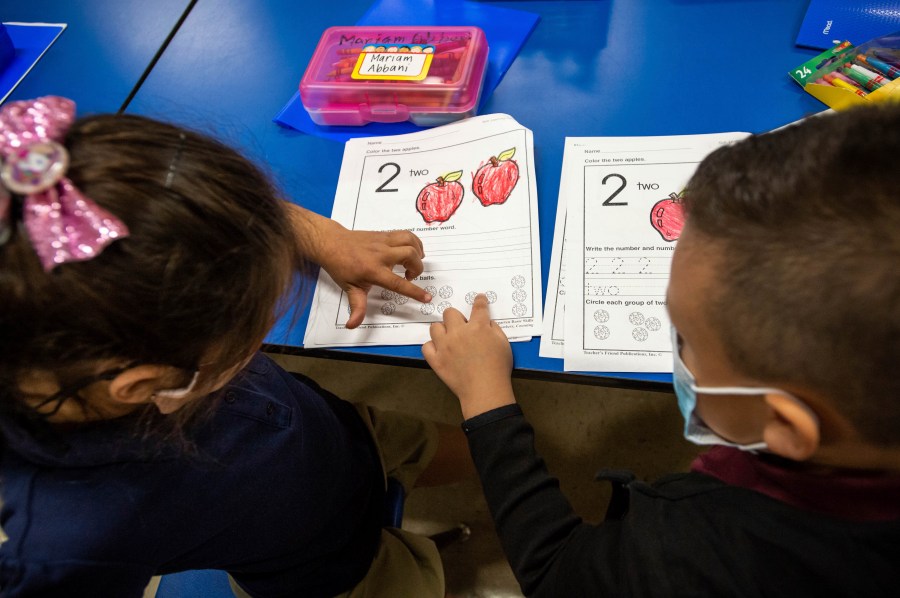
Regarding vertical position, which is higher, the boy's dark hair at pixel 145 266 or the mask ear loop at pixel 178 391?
the boy's dark hair at pixel 145 266

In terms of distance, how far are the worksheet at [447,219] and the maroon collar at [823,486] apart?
0.83ft

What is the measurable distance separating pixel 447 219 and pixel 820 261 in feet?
1.55

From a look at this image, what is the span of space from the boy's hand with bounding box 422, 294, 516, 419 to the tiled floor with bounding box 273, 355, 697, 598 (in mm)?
653

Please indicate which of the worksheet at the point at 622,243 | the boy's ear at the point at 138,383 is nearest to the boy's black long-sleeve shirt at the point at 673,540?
the worksheet at the point at 622,243

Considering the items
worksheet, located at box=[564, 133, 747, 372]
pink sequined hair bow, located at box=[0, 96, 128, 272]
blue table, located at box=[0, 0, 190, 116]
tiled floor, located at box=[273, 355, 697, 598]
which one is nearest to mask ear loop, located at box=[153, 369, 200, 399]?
pink sequined hair bow, located at box=[0, 96, 128, 272]

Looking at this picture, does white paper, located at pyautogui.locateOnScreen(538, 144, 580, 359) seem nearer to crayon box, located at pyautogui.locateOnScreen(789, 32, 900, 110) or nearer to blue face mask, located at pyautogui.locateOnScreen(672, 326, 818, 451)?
blue face mask, located at pyautogui.locateOnScreen(672, 326, 818, 451)

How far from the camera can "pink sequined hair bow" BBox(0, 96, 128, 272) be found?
34 cm

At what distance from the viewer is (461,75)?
812mm

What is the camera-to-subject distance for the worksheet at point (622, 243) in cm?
61

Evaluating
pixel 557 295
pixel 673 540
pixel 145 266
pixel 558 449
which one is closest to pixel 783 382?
pixel 673 540

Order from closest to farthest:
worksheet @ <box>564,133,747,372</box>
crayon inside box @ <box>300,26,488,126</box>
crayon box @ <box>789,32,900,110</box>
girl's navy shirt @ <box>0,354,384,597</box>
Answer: girl's navy shirt @ <box>0,354,384,597</box> < worksheet @ <box>564,133,747,372</box> < crayon box @ <box>789,32,900,110</box> < crayon inside box @ <box>300,26,488,126</box>

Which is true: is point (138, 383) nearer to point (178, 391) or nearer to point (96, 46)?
point (178, 391)

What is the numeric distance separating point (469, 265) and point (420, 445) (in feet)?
1.13

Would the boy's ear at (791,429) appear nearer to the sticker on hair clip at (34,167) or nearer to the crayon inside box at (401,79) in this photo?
the sticker on hair clip at (34,167)
